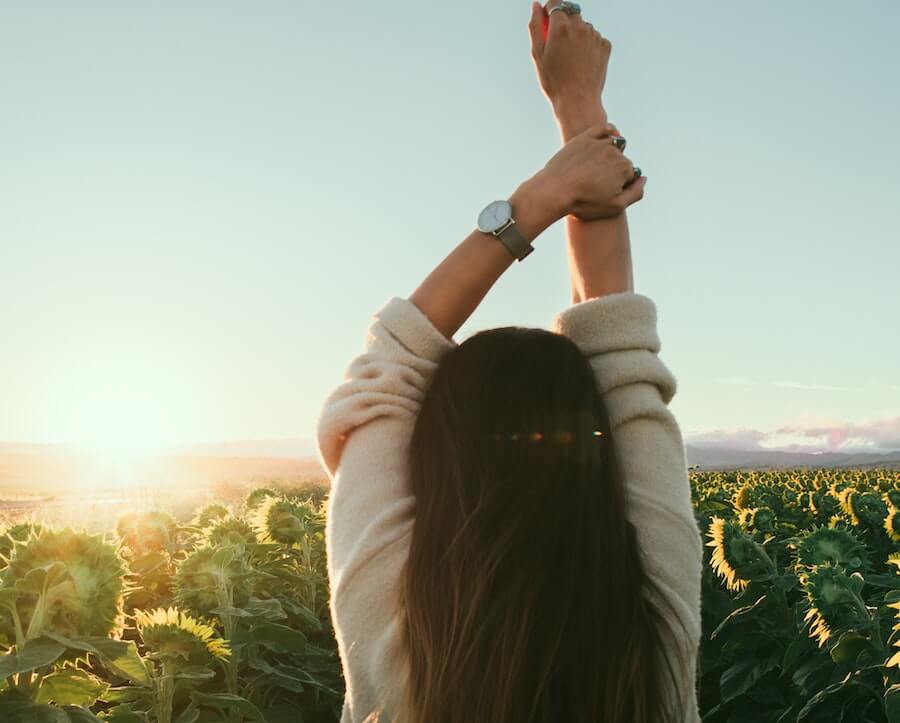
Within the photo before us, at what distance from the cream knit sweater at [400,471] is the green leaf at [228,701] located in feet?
3.03

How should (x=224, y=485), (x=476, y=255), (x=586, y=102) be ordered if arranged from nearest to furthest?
(x=476, y=255) < (x=586, y=102) < (x=224, y=485)

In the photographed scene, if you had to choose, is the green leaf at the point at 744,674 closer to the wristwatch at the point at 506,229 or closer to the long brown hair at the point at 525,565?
the long brown hair at the point at 525,565

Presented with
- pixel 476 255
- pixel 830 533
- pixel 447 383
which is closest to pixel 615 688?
pixel 447 383

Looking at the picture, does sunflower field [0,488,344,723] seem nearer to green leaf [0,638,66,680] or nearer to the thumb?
green leaf [0,638,66,680]

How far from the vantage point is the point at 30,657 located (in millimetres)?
1982

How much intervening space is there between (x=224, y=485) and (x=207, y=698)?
2740 cm

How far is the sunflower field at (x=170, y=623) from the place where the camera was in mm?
2135

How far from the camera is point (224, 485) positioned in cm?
2912

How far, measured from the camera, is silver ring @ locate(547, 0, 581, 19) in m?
2.29

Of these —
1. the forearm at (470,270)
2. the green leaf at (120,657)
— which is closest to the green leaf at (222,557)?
the green leaf at (120,657)

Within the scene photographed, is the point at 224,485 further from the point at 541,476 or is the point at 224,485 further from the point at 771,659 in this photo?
the point at 541,476

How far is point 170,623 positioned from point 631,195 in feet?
5.58

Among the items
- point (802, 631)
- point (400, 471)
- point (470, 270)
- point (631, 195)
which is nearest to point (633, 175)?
point (631, 195)

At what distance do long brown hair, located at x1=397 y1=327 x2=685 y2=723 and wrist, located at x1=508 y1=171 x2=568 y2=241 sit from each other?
34 cm
